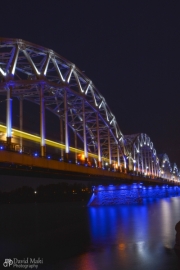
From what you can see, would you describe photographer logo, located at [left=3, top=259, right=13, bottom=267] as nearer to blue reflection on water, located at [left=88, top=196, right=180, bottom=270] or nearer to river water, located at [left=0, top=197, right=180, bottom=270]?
river water, located at [left=0, top=197, right=180, bottom=270]

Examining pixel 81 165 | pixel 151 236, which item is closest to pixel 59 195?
pixel 81 165

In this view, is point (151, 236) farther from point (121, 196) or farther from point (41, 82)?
point (121, 196)

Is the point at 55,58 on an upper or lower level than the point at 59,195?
upper

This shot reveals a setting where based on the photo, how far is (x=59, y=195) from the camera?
12875cm

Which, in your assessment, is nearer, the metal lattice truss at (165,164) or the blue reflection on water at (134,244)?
the blue reflection on water at (134,244)

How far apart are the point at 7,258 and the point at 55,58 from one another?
2695cm

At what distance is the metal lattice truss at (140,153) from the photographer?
110m

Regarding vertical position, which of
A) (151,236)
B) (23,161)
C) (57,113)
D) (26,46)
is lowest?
(151,236)

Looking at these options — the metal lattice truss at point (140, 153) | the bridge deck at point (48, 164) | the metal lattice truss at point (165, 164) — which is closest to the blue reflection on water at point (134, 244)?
the bridge deck at point (48, 164)

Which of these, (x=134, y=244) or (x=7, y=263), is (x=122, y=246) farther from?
(x=7, y=263)

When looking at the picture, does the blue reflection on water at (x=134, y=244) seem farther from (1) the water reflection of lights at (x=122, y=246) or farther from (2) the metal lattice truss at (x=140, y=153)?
(2) the metal lattice truss at (x=140, y=153)

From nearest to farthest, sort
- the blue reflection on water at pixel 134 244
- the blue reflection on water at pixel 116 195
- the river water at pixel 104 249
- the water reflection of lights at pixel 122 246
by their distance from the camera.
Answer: the river water at pixel 104 249
the blue reflection on water at pixel 134 244
the water reflection of lights at pixel 122 246
the blue reflection on water at pixel 116 195

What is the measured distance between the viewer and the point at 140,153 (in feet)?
430

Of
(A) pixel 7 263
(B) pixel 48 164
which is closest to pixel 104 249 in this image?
(A) pixel 7 263
